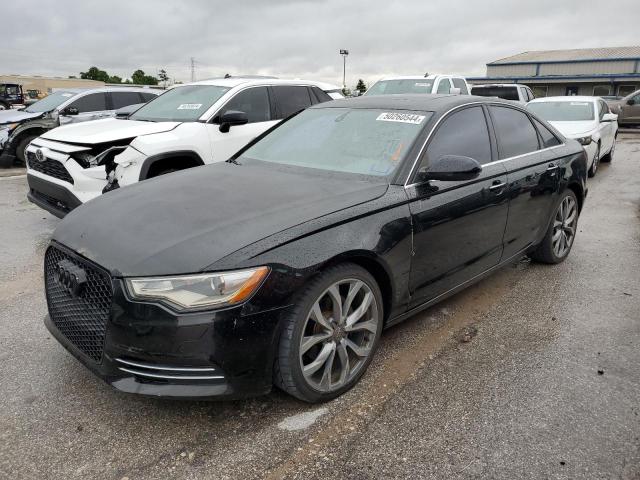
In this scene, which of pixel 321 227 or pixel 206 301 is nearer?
pixel 206 301

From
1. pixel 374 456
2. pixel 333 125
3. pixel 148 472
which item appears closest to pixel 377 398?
pixel 374 456

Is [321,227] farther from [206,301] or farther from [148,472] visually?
[148,472]

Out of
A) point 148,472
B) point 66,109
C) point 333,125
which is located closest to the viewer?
point 148,472

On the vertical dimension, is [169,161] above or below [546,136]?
below

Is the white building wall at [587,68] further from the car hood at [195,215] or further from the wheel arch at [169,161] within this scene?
the car hood at [195,215]

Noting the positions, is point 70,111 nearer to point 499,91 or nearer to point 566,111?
point 566,111

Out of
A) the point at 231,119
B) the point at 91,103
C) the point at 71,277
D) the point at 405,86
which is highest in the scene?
the point at 405,86

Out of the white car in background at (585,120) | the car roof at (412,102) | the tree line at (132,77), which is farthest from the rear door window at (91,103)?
the tree line at (132,77)

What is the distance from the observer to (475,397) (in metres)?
2.85

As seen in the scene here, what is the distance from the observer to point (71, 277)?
2.60 metres

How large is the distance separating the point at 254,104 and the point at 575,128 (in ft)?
20.5

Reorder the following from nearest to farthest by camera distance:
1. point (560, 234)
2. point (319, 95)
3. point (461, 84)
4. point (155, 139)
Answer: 1. point (560, 234)
2. point (155, 139)
3. point (319, 95)
4. point (461, 84)

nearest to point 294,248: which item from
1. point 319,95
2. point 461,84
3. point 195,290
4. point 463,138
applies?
point 195,290

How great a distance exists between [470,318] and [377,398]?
1.37 m
